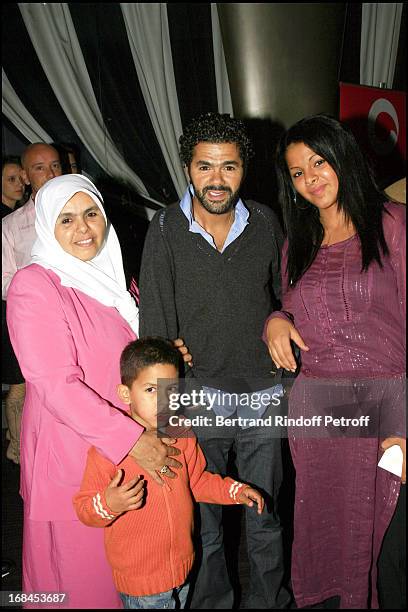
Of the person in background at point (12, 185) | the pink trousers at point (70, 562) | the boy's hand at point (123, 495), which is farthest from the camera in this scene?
the person in background at point (12, 185)

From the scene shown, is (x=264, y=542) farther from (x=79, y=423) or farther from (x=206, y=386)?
(x=79, y=423)

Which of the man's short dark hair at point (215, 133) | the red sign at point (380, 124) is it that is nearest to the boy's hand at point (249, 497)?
the man's short dark hair at point (215, 133)

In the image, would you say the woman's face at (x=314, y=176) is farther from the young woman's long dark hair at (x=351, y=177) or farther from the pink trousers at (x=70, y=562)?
the pink trousers at (x=70, y=562)

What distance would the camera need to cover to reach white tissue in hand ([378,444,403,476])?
137 cm

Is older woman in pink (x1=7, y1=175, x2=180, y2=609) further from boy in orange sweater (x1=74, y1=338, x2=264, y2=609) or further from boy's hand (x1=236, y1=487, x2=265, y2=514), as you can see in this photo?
boy's hand (x1=236, y1=487, x2=265, y2=514)

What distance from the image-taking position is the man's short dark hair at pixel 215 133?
1605 millimetres

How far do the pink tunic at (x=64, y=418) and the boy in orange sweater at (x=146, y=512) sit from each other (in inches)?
2.1

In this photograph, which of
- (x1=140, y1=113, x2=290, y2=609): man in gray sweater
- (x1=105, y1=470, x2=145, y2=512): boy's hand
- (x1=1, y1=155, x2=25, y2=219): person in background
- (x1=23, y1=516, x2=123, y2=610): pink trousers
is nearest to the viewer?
(x1=105, y1=470, x2=145, y2=512): boy's hand

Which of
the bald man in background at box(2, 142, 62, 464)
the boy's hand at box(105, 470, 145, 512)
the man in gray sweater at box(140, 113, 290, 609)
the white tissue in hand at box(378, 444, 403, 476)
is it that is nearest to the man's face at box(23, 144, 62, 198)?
the bald man in background at box(2, 142, 62, 464)

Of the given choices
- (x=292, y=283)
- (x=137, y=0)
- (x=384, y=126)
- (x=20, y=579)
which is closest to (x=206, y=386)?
(x=292, y=283)

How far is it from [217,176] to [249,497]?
855mm

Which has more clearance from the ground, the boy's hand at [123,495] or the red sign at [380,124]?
the red sign at [380,124]

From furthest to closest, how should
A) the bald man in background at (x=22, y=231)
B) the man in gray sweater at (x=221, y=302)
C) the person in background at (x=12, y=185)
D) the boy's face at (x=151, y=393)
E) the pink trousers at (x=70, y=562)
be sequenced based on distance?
the person in background at (x=12, y=185)
the bald man in background at (x=22, y=231)
the man in gray sweater at (x=221, y=302)
the pink trousers at (x=70, y=562)
the boy's face at (x=151, y=393)

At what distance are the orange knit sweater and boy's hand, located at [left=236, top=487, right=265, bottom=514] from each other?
14 cm
